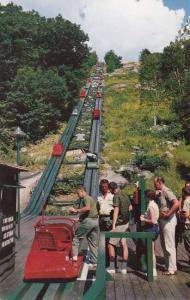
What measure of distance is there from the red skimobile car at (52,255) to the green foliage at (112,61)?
103 meters

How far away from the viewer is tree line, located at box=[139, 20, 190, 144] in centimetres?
3947

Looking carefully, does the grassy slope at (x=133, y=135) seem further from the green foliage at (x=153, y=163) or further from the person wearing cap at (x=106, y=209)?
the person wearing cap at (x=106, y=209)

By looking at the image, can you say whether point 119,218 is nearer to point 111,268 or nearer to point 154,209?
point 154,209

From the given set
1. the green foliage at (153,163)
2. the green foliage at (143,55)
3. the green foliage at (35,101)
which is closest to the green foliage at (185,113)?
the green foliage at (153,163)

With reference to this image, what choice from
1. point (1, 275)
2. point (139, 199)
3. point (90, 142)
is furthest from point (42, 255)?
point (90, 142)

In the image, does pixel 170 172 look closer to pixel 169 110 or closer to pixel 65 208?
pixel 65 208

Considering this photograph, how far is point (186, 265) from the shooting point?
36.0 ft

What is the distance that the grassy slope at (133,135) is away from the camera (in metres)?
32.1

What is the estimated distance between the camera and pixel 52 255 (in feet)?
31.7

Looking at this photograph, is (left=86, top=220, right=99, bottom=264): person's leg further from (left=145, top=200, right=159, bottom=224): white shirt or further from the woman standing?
(left=145, top=200, right=159, bottom=224): white shirt

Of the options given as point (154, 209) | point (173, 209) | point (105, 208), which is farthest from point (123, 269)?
point (173, 209)

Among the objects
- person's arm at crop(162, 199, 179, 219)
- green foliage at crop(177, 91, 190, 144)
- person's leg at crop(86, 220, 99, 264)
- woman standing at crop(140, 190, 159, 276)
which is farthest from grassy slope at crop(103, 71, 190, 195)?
person's arm at crop(162, 199, 179, 219)

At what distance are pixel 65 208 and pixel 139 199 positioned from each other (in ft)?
44.6

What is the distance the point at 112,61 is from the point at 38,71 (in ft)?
246
